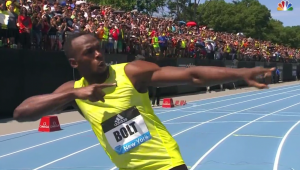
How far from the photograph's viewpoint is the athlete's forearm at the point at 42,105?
2672 mm

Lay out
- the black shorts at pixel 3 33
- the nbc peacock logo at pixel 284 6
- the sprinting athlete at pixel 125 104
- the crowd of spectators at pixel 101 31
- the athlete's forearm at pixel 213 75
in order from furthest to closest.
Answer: the nbc peacock logo at pixel 284 6
the crowd of spectators at pixel 101 31
the black shorts at pixel 3 33
the sprinting athlete at pixel 125 104
the athlete's forearm at pixel 213 75

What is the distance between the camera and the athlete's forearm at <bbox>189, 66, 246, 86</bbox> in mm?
2596

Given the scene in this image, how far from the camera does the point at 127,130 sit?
2.84m

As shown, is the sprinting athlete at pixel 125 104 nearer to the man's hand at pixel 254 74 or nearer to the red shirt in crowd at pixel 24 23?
the man's hand at pixel 254 74

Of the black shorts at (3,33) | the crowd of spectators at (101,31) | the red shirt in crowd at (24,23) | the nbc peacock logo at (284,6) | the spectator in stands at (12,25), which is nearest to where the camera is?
the spectator in stands at (12,25)

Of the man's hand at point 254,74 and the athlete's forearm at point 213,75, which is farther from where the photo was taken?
the athlete's forearm at point 213,75

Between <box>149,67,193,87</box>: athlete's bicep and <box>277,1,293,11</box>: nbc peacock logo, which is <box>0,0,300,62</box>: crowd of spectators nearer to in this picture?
<box>149,67,193,87</box>: athlete's bicep

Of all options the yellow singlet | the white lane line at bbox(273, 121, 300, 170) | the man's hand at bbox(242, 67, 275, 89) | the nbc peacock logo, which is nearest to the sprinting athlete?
the yellow singlet

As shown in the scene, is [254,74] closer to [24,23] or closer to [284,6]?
[24,23]

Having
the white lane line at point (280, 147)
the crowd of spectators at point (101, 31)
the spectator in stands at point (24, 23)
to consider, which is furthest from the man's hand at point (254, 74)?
the spectator in stands at point (24, 23)

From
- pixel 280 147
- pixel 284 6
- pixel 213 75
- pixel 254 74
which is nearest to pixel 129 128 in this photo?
pixel 213 75

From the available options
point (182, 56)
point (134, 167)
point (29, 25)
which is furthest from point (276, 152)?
point (182, 56)

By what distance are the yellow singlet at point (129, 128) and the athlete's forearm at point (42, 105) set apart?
239mm

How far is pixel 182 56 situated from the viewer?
2434 centimetres
